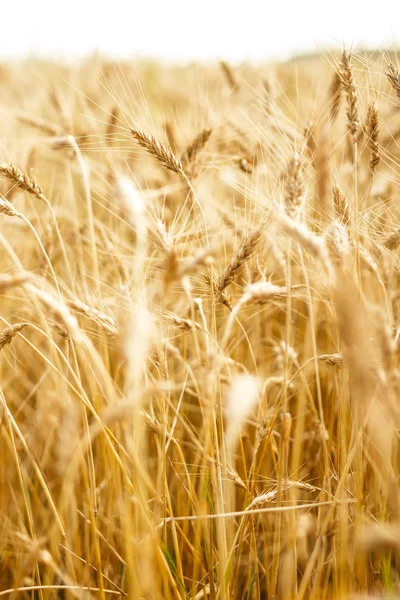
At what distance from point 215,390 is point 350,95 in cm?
77

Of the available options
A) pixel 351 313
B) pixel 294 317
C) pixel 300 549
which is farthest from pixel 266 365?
pixel 351 313

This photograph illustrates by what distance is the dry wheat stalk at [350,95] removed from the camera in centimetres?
118

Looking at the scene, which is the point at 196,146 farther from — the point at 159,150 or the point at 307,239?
the point at 307,239

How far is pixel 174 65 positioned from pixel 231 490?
30.6 ft

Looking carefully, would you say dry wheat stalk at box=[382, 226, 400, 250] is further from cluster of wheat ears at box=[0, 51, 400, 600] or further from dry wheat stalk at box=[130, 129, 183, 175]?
dry wheat stalk at box=[130, 129, 183, 175]

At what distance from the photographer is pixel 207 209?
1.65 m

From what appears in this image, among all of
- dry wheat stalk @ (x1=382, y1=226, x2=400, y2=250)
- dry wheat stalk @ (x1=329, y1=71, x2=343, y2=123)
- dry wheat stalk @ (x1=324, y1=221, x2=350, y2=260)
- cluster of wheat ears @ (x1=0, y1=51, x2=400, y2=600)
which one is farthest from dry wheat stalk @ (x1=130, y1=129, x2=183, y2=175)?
dry wheat stalk @ (x1=329, y1=71, x2=343, y2=123)

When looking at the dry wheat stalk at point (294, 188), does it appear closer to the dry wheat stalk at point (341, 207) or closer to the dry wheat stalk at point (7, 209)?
the dry wheat stalk at point (341, 207)

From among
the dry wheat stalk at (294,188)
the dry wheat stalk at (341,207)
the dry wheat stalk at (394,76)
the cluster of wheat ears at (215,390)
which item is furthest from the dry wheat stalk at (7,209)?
the dry wheat stalk at (394,76)

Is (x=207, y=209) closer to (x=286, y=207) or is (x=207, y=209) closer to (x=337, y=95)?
(x=337, y=95)

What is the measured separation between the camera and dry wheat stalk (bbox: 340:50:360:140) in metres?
1.18

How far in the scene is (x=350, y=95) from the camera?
1.20 meters

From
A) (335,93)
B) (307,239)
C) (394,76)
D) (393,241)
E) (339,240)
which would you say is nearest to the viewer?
(307,239)

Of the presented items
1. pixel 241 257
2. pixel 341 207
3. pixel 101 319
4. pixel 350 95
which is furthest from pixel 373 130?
pixel 101 319
